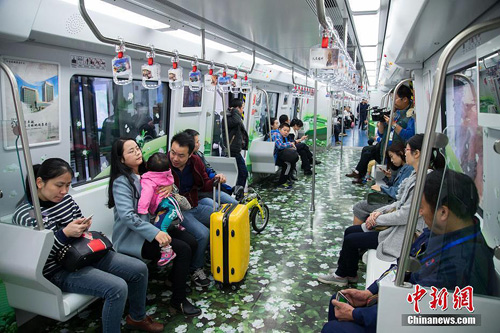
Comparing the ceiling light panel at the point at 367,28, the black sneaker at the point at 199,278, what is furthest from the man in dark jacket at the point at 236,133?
the black sneaker at the point at 199,278

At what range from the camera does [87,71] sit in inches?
140

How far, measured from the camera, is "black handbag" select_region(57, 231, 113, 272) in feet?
8.27

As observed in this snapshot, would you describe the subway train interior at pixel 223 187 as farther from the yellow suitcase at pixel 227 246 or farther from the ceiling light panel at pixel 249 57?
the ceiling light panel at pixel 249 57

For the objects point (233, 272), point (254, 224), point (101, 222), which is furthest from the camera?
point (254, 224)

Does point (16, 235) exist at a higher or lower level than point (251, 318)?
higher

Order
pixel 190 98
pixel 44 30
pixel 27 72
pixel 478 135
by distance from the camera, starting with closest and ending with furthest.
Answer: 1. pixel 478 135
2. pixel 44 30
3. pixel 27 72
4. pixel 190 98

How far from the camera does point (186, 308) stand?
3.20 meters

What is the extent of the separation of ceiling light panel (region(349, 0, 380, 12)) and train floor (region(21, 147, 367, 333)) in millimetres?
3053

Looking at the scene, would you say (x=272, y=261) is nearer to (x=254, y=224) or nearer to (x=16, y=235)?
(x=254, y=224)

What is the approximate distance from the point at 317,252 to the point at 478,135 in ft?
9.43

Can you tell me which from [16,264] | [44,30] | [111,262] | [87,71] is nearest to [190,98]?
[87,71]

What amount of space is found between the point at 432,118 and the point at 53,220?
2.56m
